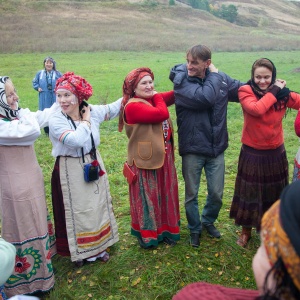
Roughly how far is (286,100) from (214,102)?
1.97 feet

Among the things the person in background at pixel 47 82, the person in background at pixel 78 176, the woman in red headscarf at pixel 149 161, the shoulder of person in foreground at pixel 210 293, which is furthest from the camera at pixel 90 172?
the person in background at pixel 47 82

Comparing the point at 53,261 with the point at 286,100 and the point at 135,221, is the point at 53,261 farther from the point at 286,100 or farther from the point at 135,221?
the point at 286,100

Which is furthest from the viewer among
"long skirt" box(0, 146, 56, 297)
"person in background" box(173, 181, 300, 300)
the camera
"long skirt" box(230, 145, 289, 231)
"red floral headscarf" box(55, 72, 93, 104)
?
Answer: "long skirt" box(230, 145, 289, 231)

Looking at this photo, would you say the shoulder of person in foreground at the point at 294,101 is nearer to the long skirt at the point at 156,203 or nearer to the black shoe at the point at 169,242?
the long skirt at the point at 156,203

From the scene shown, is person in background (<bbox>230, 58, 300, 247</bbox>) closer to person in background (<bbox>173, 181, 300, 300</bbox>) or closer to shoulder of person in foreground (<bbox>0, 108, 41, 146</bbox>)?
shoulder of person in foreground (<bbox>0, 108, 41, 146</bbox>)

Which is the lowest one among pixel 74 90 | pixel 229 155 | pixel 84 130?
pixel 229 155

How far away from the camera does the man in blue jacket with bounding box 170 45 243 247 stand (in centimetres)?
294

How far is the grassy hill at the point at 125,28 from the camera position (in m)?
21.9

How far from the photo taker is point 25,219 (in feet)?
9.19

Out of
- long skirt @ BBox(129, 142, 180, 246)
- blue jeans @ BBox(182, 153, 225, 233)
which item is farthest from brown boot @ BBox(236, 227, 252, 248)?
long skirt @ BBox(129, 142, 180, 246)

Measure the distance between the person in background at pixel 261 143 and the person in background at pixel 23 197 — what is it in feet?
5.41

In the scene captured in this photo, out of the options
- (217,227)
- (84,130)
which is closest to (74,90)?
(84,130)

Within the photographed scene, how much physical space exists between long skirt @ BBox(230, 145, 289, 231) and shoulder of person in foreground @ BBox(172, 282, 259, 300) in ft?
6.84

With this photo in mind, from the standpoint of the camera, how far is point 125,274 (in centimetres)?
311
